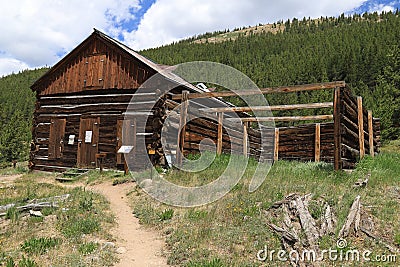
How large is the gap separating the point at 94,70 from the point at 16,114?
120ft

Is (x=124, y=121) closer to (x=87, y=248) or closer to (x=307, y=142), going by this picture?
(x=307, y=142)

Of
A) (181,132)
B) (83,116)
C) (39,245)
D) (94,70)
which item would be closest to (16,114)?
(83,116)

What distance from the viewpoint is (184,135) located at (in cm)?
1241

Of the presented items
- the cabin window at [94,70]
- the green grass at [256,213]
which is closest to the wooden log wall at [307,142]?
the green grass at [256,213]

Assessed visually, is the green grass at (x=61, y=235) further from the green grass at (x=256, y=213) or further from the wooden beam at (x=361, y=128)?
the wooden beam at (x=361, y=128)

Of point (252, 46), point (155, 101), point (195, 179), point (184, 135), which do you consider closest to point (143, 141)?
point (155, 101)

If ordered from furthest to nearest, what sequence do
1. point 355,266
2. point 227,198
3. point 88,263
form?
point 227,198, point 88,263, point 355,266

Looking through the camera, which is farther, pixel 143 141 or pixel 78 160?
pixel 78 160

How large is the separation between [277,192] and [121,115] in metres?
10.1

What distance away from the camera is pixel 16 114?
4669 cm

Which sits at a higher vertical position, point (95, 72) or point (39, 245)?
point (95, 72)

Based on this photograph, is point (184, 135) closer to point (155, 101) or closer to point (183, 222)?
point (155, 101)

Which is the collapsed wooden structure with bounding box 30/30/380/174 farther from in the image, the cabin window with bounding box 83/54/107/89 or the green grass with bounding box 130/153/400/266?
the green grass with bounding box 130/153/400/266

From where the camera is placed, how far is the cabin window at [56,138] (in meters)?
17.1
